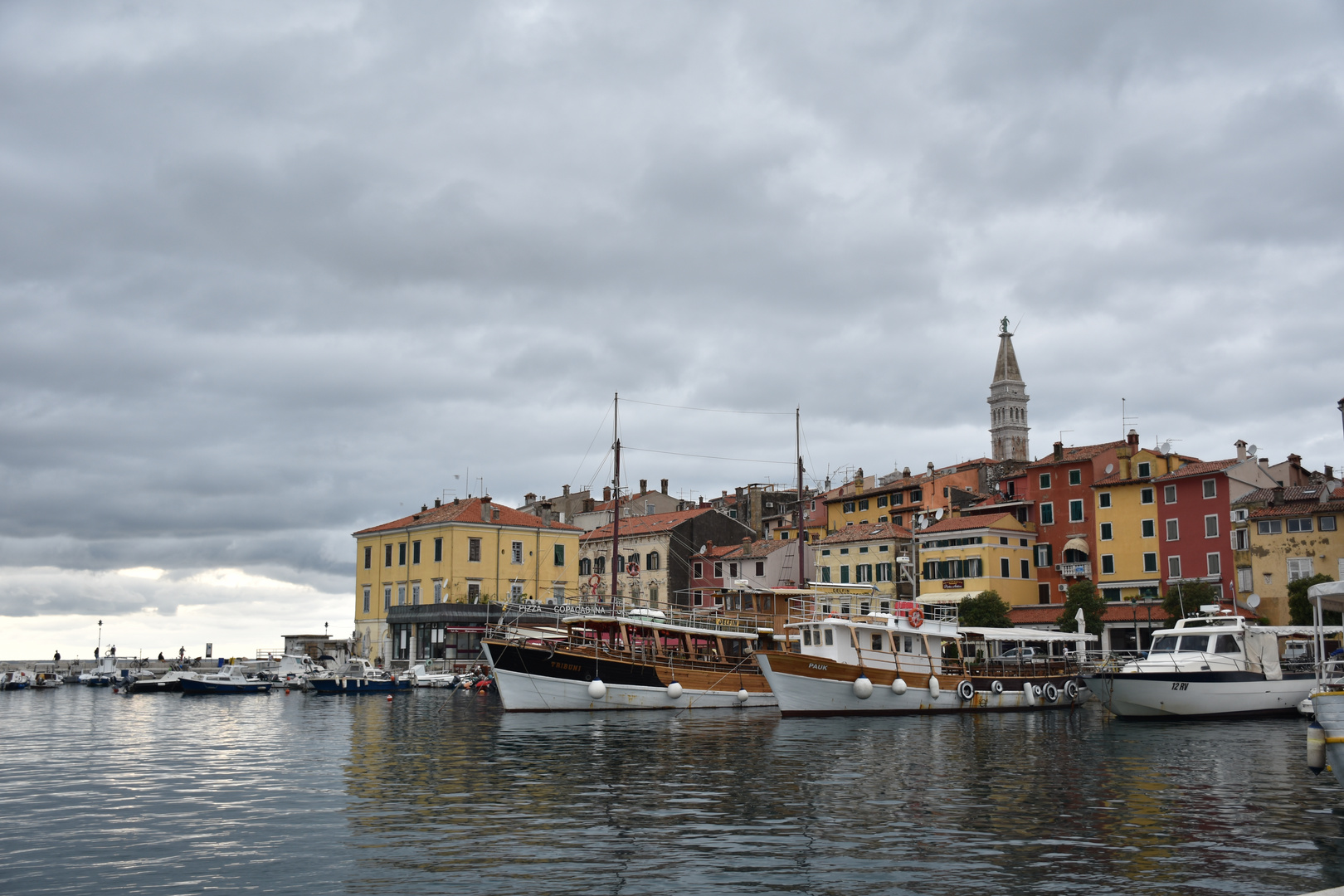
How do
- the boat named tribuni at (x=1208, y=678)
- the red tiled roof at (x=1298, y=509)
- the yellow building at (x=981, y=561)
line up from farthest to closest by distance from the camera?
the yellow building at (x=981, y=561) → the red tiled roof at (x=1298, y=509) → the boat named tribuni at (x=1208, y=678)

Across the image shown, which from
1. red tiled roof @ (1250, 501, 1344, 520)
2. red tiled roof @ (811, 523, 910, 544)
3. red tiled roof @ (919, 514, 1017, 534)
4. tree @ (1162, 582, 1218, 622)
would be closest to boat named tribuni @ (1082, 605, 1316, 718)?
tree @ (1162, 582, 1218, 622)

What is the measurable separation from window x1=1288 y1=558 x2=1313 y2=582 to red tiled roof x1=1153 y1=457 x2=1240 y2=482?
667 cm

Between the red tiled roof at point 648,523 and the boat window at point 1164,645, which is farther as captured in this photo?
the red tiled roof at point 648,523

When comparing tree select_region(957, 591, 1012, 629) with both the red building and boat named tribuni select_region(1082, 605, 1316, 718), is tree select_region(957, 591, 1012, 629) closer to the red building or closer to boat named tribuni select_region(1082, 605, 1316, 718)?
the red building

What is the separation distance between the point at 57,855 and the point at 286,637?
264ft

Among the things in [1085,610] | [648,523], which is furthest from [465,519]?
[1085,610]

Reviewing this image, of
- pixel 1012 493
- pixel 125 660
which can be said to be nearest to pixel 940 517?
pixel 1012 493

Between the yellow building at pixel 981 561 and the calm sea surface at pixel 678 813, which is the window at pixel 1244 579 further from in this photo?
the calm sea surface at pixel 678 813

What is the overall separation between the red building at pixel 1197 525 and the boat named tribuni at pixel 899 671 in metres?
20.0

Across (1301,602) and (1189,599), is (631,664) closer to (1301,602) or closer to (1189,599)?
(1189,599)

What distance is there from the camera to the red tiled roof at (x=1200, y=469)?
6581 cm

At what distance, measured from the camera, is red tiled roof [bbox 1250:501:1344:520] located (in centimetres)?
5991

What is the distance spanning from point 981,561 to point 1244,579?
1523 centimetres

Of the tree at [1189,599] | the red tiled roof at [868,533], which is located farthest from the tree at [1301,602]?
the red tiled roof at [868,533]
